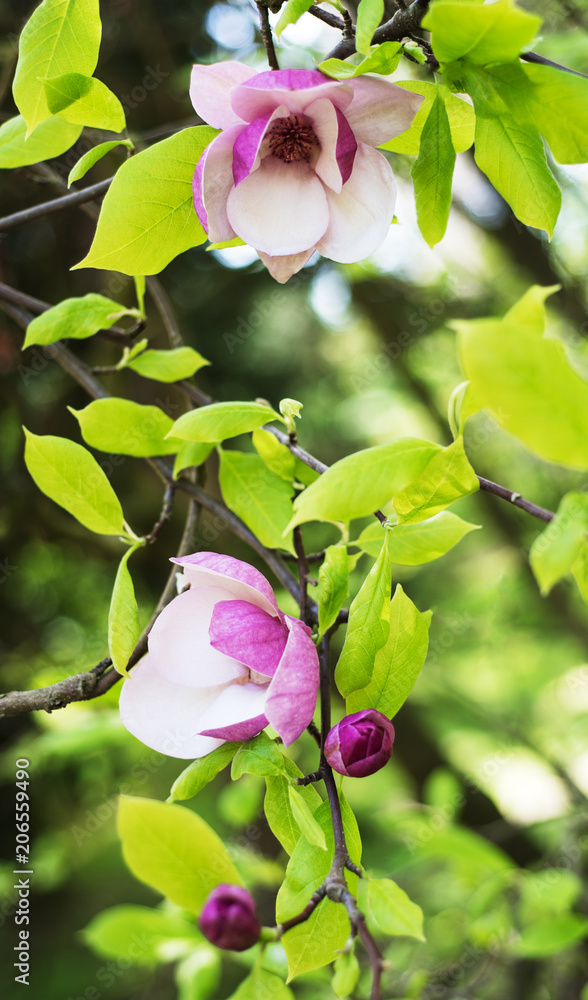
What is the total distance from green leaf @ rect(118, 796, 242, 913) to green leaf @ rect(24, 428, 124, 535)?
0.72 feet

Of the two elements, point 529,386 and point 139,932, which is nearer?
point 529,386

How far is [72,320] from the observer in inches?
22.2

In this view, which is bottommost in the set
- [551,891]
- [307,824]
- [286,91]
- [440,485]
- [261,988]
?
[551,891]

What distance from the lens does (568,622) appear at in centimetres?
197

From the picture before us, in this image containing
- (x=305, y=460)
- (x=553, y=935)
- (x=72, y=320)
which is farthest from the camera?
(x=553, y=935)

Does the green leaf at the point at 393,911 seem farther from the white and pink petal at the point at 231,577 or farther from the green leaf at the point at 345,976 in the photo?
the white and pink petal at the point at 231,577

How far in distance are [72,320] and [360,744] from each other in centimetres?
40

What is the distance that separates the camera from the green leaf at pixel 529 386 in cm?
22

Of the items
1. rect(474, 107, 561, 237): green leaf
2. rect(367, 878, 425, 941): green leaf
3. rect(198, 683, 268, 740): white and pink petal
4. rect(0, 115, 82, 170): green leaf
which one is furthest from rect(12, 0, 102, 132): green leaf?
rect(367, 878, 425, 941): green leaf

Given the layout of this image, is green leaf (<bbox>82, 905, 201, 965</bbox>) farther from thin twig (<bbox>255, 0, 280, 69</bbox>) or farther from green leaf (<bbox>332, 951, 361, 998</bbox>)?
thin twig (<bbox>255, 0, 280, 69</bbox>)

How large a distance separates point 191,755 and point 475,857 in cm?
90

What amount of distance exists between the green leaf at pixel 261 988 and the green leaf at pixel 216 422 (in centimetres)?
28

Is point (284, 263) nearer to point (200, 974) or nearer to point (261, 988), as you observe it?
point (261, 988)

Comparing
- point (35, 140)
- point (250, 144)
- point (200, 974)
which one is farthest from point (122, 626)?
point (200, 974)
